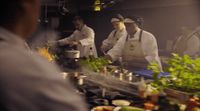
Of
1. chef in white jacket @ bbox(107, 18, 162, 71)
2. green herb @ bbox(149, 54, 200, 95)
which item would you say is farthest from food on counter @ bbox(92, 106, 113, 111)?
chef in white jacket @ bbox(107, 18, 162, 71)

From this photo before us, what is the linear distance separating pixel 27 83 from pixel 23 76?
0.02 meters

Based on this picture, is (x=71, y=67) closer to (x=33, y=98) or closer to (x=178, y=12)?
(x=33, y=98)

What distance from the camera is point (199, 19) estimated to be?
7301 mm

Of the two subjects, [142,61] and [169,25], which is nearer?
[142,61]

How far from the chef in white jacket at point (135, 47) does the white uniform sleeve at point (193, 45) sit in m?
1.33

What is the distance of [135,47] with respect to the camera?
4.96 meters

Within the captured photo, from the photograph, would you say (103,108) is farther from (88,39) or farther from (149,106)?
(88,39)

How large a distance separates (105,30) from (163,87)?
24.1 feet

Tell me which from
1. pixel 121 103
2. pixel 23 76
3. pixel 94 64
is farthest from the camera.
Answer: pixel 94 64

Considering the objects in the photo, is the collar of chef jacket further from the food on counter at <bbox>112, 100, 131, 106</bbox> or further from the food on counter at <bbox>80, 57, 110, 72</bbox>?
the food on counter at <bbox>80, 57, 110, 72</bbox>

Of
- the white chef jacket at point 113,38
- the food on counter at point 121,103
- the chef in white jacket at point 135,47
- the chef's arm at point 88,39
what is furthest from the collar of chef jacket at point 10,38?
the chef's arm at point 88,39

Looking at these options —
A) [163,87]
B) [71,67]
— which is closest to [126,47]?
[71,67]

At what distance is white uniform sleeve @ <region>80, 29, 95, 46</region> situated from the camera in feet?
21.3

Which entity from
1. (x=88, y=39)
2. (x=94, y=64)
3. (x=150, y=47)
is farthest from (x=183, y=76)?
(x=88, y=39)
